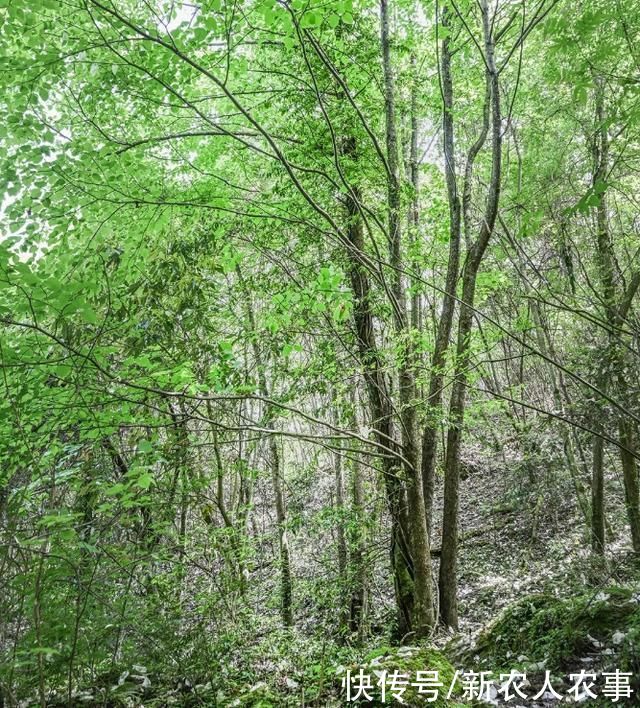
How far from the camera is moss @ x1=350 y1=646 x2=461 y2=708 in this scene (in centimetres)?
266

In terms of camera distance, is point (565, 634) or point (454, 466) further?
point (454, 466)

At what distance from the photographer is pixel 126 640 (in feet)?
11.3

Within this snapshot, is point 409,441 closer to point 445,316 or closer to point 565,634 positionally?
point 445,316

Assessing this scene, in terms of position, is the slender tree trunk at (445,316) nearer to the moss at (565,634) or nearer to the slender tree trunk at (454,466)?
the slender tree trunk at (454,466)

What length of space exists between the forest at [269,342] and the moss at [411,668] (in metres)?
0.02

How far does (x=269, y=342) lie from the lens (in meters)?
5.59

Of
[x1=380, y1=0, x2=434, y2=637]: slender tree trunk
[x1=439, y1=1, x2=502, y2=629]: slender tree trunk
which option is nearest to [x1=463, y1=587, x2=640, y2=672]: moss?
[x1=380, y1=0, x2=434, y2=637]: slender tree trunk

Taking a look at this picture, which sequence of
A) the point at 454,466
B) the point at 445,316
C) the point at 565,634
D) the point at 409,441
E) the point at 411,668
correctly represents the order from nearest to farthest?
the point at 411,668, the point at 565,634, the point at 409,441, the point at 445,316, the point at 454,466

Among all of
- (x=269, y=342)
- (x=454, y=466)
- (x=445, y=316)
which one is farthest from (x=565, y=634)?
(x=269, y=342)

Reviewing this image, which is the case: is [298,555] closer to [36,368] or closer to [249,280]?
[249,280]

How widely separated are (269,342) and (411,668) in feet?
11.4

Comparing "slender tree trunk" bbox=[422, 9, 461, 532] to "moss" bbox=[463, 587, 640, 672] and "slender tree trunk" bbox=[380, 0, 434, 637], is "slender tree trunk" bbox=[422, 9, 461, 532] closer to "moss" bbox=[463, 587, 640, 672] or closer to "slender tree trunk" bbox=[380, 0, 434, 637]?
"slender tree trunk" bbox=[380, 0, 434, 637]

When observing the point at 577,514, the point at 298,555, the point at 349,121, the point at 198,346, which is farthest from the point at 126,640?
the point at 577,514

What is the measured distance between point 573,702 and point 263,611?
6266 millimetres
